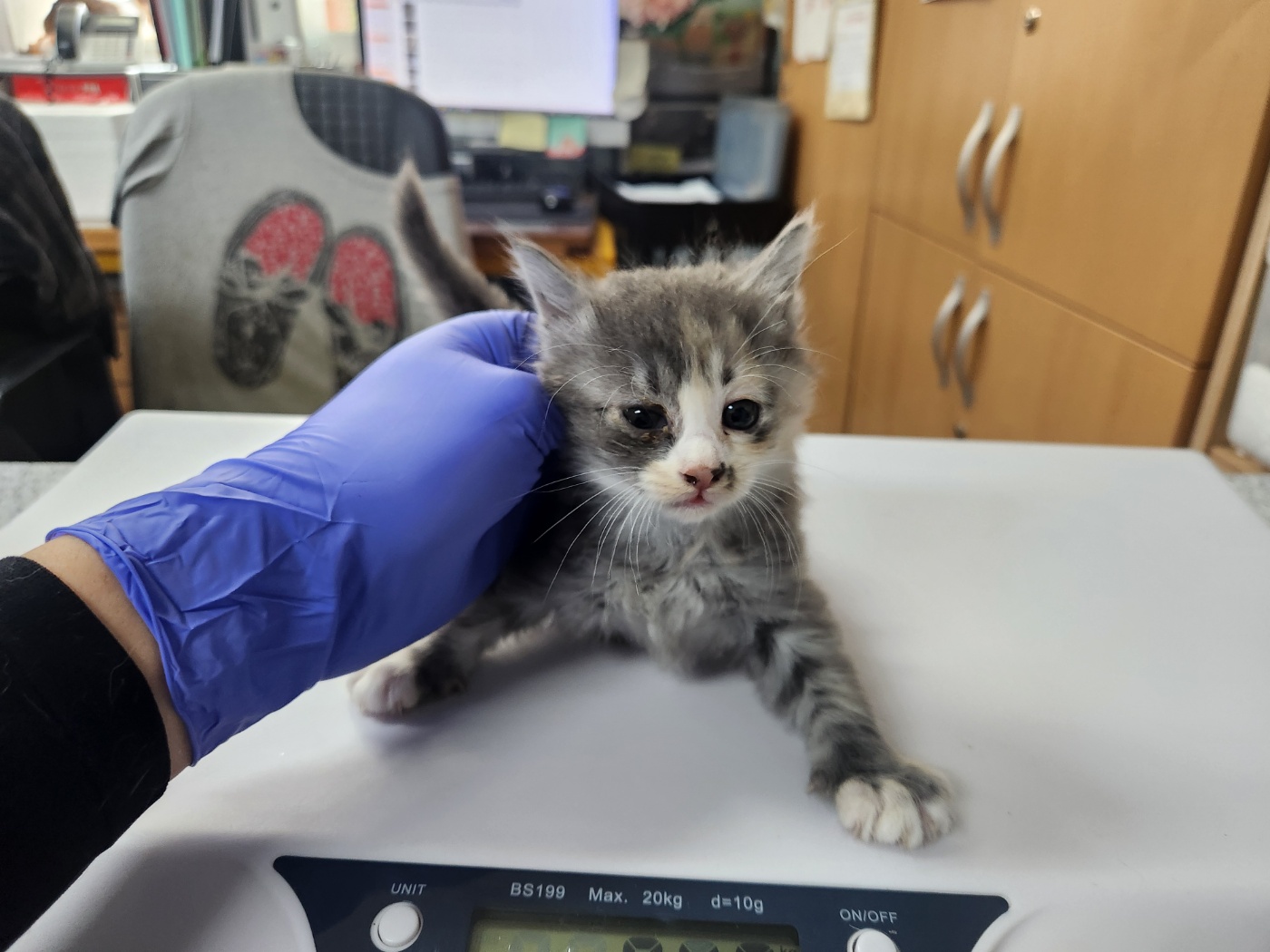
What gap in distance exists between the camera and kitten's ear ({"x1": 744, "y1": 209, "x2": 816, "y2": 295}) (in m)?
0.77

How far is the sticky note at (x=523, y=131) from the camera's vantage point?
102 inches

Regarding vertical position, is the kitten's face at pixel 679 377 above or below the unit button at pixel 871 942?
above

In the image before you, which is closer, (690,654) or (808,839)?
(808,839)

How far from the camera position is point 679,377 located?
698 millimetres

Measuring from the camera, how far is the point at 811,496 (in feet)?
2.89

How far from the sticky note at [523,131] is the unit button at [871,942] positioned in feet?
8.20

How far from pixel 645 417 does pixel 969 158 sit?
3.89 ft

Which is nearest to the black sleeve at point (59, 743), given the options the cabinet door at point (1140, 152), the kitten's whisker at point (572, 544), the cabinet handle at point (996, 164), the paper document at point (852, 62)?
the kitten's whisker at point (572, 544)

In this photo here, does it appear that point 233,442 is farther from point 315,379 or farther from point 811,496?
point 315,379

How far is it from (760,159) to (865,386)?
2.51ft

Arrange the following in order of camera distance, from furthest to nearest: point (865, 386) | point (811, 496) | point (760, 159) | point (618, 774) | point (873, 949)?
point (760, 159), point (865, 386), point (811, 496), point (618, 774), point (873, 949)

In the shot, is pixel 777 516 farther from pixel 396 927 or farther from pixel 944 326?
pixel 944 326

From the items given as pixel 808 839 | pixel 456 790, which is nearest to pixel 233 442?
pixel 456 790

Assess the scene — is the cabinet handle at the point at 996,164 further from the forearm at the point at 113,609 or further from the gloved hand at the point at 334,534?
the forearm at the point at 113,609
